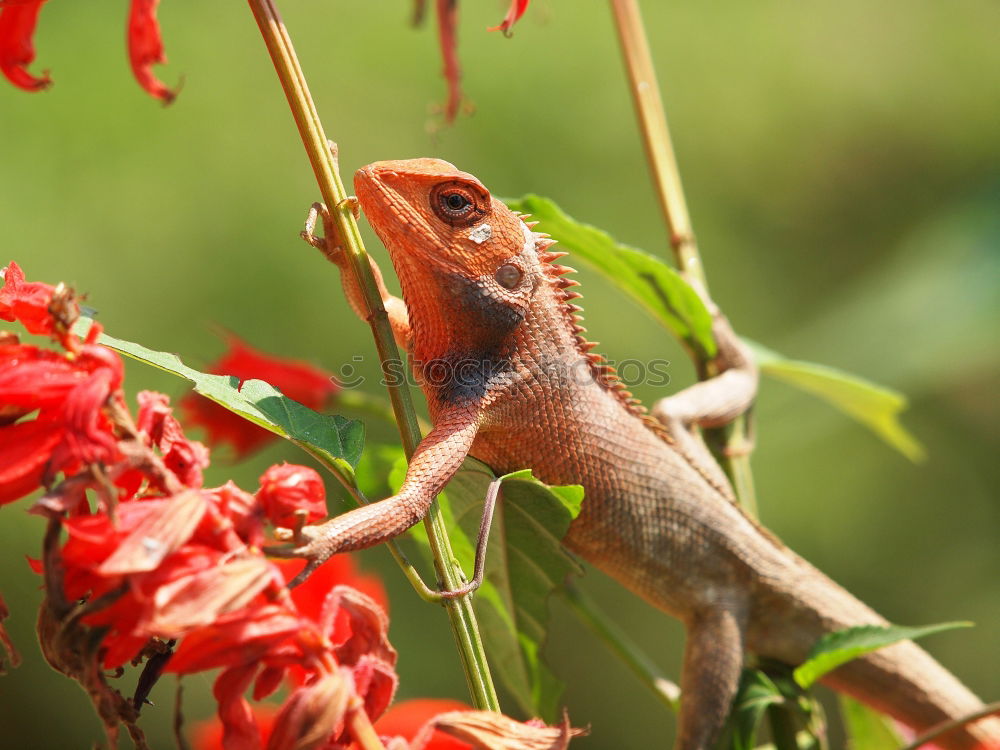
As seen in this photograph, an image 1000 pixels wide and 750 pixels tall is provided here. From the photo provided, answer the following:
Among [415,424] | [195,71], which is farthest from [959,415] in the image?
[415,424]

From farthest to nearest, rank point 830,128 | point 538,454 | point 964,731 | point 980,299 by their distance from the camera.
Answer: point 830,128 < point 980,299 < point 964,731 < point 538,454

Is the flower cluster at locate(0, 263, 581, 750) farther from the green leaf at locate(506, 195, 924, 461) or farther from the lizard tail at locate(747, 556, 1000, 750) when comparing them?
the lizard tail at locate(747, 556, 1000, 750)

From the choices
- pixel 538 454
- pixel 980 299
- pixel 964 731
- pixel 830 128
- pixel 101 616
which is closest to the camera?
pixel 101 616

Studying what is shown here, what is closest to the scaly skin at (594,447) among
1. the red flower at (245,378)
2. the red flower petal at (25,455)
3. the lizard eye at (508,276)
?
the lizard eye at (508,276)

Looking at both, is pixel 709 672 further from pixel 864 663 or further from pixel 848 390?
pixel 848 390

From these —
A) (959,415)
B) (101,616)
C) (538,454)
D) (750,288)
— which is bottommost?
(959,415)

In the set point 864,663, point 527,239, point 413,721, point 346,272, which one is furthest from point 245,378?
point 864,663

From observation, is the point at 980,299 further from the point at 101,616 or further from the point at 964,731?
the point at 101,616
